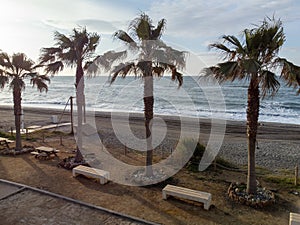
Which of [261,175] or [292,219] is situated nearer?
[292,219]

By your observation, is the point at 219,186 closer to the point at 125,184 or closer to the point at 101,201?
the point at 125,184

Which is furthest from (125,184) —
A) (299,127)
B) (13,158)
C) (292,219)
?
(299,127)

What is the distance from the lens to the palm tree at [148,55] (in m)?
7.78

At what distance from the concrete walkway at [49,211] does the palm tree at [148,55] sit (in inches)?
147

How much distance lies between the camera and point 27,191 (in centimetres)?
743

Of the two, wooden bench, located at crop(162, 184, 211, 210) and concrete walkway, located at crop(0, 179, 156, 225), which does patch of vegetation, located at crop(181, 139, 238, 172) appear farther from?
concrete walkway, located at crop(0, 179, 156, 225)

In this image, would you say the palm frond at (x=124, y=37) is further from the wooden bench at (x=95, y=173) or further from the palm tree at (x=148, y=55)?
the wooden bench at (x=95, y=173)

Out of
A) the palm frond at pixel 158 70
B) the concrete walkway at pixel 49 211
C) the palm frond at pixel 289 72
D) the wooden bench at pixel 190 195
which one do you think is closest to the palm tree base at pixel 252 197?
the wooden bench at pixel 190 195

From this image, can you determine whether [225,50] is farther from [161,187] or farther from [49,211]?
[49,211]

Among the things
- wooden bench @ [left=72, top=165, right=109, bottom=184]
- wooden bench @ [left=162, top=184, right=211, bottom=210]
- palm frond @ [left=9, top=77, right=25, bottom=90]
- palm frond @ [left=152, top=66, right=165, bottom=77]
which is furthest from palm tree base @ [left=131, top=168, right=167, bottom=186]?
palm frond @ [left=9, top=77, right=25, bottom=90]

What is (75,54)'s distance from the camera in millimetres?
9836

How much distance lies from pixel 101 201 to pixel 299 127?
69.5ft

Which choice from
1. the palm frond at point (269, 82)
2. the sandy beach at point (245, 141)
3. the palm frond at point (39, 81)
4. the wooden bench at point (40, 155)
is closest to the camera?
the palm frond at point (269, 82)

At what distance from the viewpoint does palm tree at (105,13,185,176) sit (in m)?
7.78
